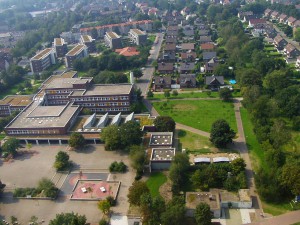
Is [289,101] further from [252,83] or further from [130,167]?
[130,167]

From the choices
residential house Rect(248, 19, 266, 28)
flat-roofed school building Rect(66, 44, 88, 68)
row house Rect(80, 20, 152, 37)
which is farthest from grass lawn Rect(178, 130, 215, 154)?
row house Rect(80, 20, 152, 37)

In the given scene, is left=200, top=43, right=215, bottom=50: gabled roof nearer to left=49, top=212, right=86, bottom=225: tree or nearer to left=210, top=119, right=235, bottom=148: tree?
left=210, top=119, right=235, bottom=148: tree

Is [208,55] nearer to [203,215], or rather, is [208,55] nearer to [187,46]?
[187,46]

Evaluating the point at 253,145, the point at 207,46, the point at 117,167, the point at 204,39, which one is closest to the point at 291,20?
the point at 204,39

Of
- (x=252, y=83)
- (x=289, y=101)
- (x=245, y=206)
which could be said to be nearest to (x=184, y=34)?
(x=252, y=83)

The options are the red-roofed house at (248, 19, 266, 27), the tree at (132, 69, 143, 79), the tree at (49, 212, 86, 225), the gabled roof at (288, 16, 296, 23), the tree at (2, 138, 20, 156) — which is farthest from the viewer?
the gabled roof at (288, 16, 296, 23)

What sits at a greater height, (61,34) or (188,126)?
(188,126)
